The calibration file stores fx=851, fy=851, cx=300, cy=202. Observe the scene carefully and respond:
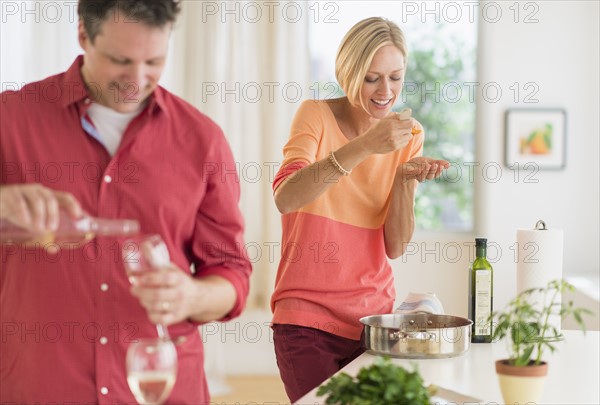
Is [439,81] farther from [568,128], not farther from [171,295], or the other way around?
[171,295]

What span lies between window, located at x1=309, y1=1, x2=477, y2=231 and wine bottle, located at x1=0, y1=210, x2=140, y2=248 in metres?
4.36

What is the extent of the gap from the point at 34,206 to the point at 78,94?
33 centimetres

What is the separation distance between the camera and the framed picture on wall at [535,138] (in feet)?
18.0

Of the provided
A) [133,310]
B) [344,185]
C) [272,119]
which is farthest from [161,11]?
[272,119]

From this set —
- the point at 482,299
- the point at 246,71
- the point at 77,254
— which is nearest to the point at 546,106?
the point at 246,71

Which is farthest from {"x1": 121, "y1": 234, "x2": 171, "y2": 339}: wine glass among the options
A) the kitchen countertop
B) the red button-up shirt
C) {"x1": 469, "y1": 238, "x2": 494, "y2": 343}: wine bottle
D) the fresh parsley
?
{"x1": 469, "y1": 238, "x2": 494, "y2": 343}: wine bottle

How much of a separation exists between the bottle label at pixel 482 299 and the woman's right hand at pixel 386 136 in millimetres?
477

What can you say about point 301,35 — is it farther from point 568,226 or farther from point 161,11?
point 161,11

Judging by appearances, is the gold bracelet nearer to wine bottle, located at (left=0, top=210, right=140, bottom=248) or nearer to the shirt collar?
the shirt collar

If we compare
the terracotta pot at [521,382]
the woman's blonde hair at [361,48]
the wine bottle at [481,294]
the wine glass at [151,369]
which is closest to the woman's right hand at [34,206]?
the wine glass at [151,369]

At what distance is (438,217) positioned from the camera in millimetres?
5820

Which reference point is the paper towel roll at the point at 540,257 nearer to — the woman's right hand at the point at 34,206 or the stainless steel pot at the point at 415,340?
the stainless steel pot at the point at 415,340

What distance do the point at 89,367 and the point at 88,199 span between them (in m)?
0.33

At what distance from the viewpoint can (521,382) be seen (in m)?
1.70
